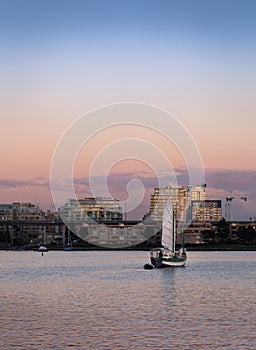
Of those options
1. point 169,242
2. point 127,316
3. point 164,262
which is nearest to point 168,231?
point 169,242

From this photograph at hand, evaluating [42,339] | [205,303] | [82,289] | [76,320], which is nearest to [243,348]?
[42,339]

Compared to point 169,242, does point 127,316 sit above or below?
below

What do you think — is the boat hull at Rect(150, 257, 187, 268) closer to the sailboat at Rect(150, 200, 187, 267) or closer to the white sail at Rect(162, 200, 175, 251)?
the sailboat at Rect(150, 200, 187, 267)

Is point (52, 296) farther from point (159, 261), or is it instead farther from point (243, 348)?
point (159, 261)

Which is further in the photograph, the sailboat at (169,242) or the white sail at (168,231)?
the white sail at (168,231)

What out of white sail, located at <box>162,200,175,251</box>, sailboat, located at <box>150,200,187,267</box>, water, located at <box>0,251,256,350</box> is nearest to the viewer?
water, located at <box>0,251,256,350</box>

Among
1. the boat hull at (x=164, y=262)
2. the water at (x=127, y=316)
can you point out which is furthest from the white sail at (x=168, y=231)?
the water at (x=127, y=316)

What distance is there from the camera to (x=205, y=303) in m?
62.6

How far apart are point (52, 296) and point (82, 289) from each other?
9.06 m

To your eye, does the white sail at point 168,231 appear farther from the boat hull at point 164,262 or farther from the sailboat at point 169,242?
the boat hull at point 164,262

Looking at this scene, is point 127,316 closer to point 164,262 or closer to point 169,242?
point 164,262

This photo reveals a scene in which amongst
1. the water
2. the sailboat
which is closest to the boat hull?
the sailboat

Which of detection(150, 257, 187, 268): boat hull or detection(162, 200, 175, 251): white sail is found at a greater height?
detection(162, 200, 175, 251): white sail

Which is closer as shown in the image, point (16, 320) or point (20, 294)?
point (16, 320)
